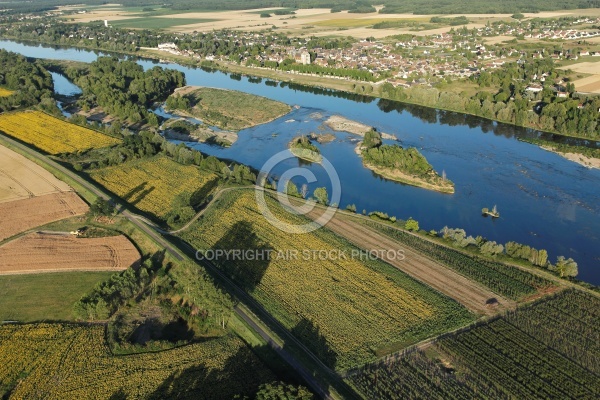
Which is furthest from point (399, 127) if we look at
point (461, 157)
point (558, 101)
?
point (558, 101)

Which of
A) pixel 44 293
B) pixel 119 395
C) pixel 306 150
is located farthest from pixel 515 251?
pixel 44 293

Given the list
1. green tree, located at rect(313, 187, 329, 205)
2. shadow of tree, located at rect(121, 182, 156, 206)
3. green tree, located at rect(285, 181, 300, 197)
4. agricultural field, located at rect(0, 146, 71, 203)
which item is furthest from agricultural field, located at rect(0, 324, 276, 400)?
agricultural field, located at rect(0, 146, 71, 203)

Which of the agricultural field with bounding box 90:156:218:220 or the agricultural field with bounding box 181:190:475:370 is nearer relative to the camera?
the agricultural field with bounding box 181:190:475:370

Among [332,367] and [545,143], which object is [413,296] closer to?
[332,367]

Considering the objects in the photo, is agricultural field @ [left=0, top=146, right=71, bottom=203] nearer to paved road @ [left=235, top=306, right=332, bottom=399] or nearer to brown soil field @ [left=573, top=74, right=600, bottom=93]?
paved road @ [left=235, top=306, right=332, bottom=399]

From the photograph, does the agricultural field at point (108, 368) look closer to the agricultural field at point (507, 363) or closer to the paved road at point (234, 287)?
the paved road at point (234, 287)

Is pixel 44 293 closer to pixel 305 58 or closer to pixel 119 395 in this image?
pixel 119 395
